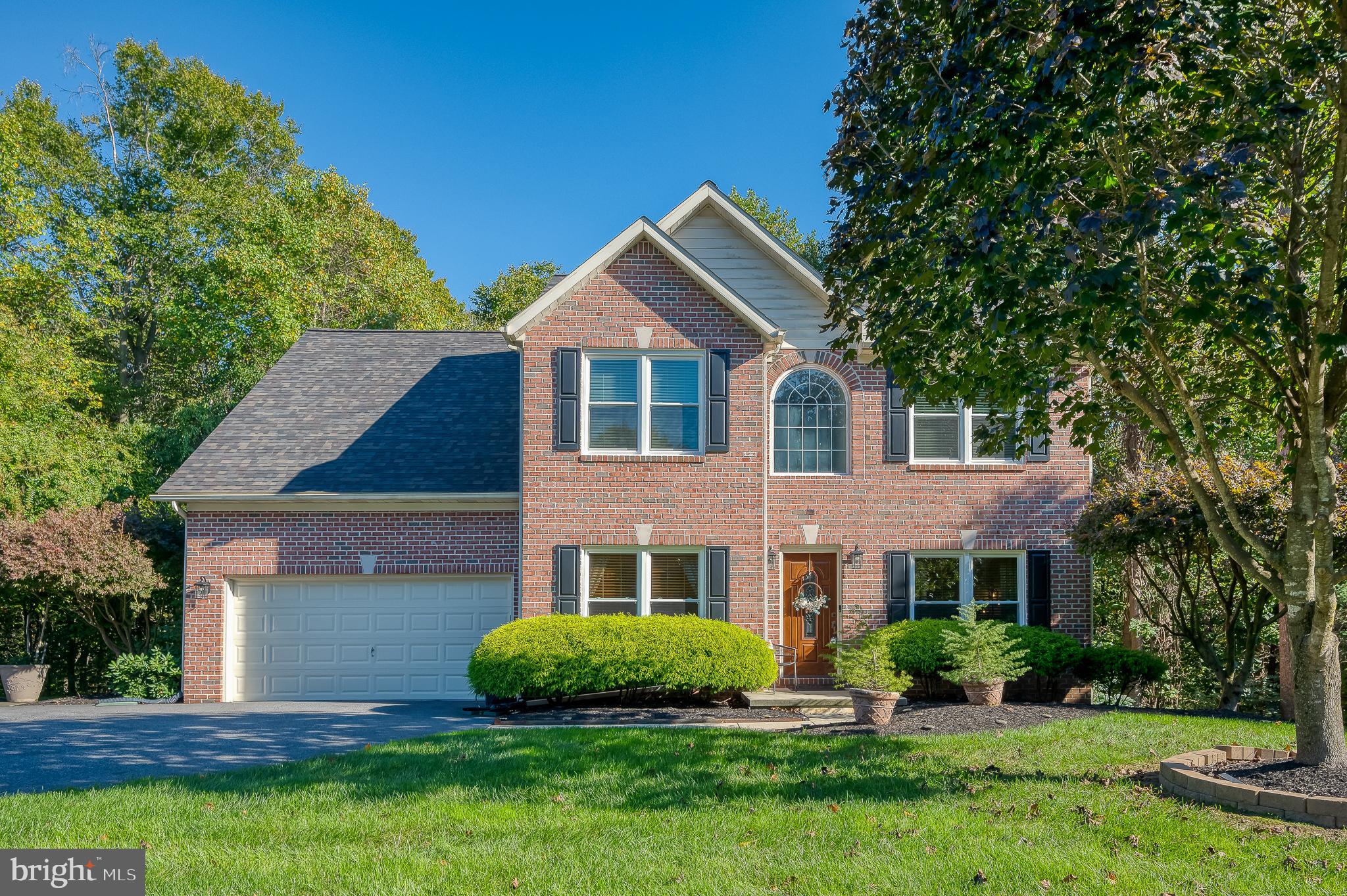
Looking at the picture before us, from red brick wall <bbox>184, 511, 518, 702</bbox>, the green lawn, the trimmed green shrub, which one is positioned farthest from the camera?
red brick wall <bbox>184, 511, 518, 702</bbox>

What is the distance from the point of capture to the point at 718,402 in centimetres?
1446

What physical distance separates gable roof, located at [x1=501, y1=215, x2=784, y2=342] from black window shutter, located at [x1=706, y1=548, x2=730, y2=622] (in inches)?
134

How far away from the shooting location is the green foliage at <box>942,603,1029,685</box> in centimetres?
1247

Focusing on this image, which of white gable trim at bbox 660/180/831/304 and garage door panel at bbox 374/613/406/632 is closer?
garage door panel at bbox 374/613/406/632

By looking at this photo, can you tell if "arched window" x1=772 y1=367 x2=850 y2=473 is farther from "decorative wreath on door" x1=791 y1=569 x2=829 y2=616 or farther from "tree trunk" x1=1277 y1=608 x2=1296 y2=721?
"tree trunk" x1=1277 y1=608 x2=1296 y2=721

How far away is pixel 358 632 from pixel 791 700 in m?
7.08

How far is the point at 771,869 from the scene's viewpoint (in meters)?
5.57

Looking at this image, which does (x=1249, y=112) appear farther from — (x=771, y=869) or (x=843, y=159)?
(x=771, y=869)

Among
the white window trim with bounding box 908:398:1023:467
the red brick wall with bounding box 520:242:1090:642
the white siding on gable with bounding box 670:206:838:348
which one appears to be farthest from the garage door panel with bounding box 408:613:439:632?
the white window trim with bounding box 908:398:1023:467

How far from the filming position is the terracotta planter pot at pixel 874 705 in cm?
1102

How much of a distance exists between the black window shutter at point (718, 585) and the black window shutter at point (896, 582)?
269 centimetres

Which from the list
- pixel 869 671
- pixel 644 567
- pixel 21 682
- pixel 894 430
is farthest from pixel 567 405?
pixel 21 682

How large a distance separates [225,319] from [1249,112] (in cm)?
2588

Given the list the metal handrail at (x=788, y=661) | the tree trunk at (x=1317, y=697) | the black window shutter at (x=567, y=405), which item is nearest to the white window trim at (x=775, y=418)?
the metal handrail at (x=788, y=661)
